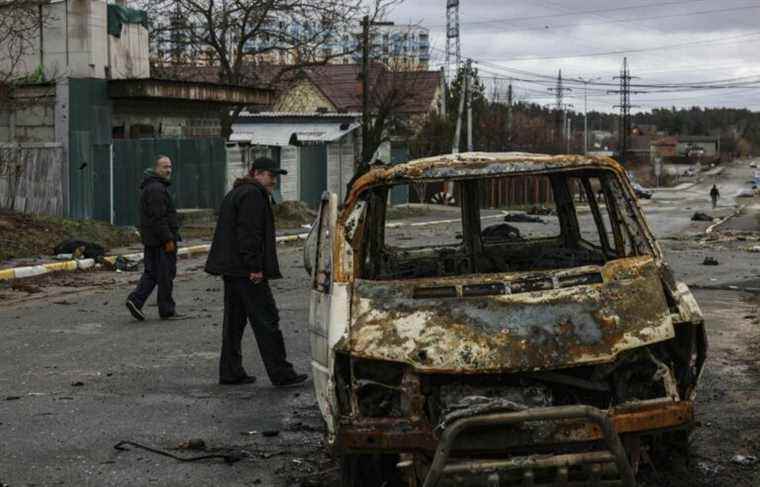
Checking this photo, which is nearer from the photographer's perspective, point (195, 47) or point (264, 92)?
point (264, 92)

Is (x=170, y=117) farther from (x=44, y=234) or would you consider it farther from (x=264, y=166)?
(x=264, y=166)

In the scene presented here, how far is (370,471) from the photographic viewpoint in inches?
232

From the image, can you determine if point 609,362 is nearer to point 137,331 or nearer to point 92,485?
point 92,485

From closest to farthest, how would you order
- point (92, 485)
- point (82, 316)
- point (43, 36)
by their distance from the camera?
point (92, 485), point (82, 316), point (43, 36)

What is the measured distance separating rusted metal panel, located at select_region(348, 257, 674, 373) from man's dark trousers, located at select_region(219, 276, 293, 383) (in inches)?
121

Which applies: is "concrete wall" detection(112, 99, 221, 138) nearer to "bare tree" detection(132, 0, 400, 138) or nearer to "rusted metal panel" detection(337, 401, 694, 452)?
"bare tree" detection(132, 0, 400, 138)

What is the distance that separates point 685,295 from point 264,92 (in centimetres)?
2692

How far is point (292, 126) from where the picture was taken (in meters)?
50.8

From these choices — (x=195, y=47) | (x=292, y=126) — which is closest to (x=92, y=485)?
(x=195, y=47)

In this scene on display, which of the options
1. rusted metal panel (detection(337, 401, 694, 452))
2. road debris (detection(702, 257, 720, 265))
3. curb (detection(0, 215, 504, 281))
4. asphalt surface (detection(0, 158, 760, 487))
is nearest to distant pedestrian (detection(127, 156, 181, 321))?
asphalt surface (detection(0, 158, 760, 487))

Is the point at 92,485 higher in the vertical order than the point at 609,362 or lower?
lower

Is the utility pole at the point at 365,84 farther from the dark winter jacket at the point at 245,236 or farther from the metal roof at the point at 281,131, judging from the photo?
the dark winter jacket at the point at 245,236

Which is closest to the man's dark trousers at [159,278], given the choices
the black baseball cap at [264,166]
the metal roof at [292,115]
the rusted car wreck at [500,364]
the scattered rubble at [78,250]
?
the black baseball cap at [264,166]

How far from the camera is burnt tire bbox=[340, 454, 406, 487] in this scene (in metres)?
5.76
